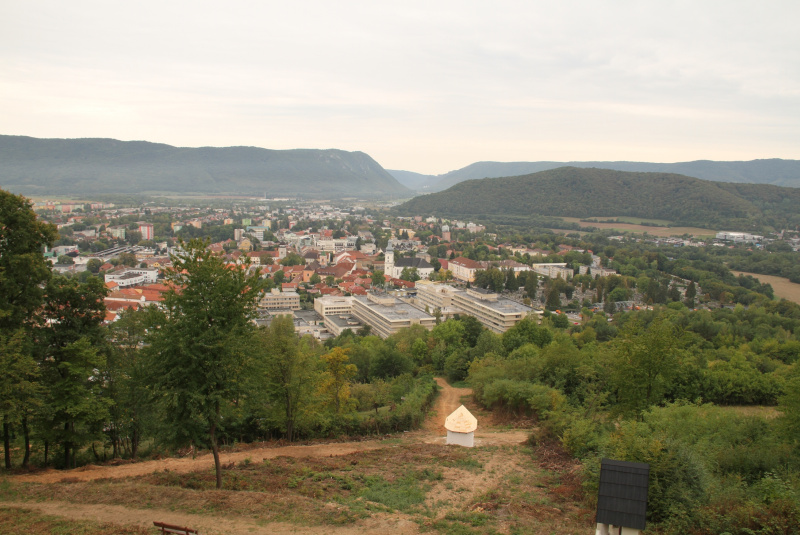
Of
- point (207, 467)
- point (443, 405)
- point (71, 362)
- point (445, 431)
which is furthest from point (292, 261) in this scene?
point (207, 467)

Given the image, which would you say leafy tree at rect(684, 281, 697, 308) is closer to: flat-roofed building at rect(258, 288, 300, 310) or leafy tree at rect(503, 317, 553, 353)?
leafy tree at rect(503, 317, 553, 353)

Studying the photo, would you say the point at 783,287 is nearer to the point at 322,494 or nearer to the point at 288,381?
the point at 288,381

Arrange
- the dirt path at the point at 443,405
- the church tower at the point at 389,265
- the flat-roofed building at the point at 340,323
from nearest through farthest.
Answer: the dirt path at the point at 443,405, the flat-roofed building at the point at 340,323, the church tower at the point at 389,265

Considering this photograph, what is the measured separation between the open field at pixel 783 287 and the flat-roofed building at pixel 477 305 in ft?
109

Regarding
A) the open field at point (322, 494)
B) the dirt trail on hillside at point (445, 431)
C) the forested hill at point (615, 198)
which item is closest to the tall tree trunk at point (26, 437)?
the open field at point (322, 494)

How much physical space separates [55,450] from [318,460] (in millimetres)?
7264

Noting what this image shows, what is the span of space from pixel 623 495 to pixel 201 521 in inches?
270

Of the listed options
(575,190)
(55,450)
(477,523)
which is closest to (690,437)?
(477,523)

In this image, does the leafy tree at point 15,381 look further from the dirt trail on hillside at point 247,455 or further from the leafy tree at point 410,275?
the leafy tree at point 410,275

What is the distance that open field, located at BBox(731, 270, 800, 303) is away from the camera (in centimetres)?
5847

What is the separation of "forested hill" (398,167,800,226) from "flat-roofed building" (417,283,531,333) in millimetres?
99420

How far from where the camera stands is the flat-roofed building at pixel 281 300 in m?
54.7

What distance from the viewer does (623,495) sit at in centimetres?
755

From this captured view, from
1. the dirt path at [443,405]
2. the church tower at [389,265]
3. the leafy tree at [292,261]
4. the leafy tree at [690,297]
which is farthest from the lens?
the leafy tree at [292,261]
